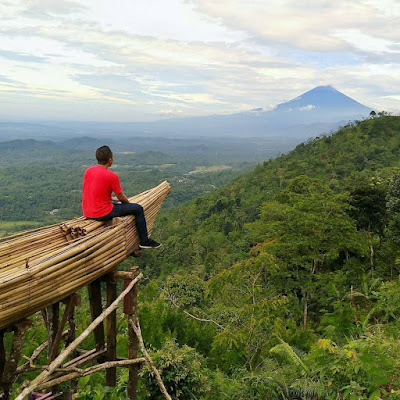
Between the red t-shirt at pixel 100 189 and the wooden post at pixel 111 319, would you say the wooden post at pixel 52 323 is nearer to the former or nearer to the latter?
the wooden post at pixel 111 319

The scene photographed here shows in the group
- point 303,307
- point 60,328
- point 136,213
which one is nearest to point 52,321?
point 60,328

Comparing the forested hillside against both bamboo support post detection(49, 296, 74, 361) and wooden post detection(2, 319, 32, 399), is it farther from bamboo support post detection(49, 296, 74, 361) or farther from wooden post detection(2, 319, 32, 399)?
wooden post detection(2, 319, 32, 399)

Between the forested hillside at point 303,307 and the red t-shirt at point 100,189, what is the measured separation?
2.27m

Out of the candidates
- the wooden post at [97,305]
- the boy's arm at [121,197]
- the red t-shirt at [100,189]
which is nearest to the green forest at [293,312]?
the wooden post at [97,305]

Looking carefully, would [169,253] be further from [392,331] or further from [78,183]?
[78,183]

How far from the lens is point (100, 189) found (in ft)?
10.9

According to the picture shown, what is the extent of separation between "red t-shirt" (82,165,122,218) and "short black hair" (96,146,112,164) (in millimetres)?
72

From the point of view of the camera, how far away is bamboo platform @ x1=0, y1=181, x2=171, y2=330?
7.26 ft

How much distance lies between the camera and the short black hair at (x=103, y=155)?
11.0ft

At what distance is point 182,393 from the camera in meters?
4.41

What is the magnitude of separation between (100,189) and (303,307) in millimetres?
9679

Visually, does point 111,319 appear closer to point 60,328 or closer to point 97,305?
point 97,305

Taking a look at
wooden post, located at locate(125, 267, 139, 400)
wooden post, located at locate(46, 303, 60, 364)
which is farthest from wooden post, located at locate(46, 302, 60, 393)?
wooden post, located at locate(125, 267, 139, 400)

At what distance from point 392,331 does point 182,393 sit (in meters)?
3.44
